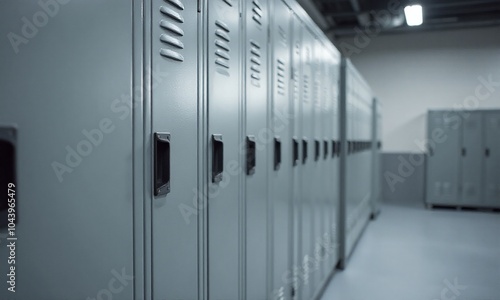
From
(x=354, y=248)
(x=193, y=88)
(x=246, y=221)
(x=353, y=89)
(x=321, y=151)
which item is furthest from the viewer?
(x=354, y=248)

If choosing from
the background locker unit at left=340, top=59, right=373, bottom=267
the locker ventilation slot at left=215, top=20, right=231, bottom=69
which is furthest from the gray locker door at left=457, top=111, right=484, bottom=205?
the locker ventilation slot at left=215, top=20, right=231, bottom=69

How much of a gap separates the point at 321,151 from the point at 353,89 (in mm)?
1533

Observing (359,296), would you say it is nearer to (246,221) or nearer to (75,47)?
(246,221)

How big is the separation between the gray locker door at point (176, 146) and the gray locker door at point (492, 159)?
7296 mm

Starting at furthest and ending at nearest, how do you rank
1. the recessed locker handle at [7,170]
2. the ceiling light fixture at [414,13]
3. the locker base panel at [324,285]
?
the ceiling light fixture at [414,13] < the locker base panel at [324,285] < the recessed locker handle at [7,170]

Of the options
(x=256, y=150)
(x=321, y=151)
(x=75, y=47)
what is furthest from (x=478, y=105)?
(x=75, y=47)

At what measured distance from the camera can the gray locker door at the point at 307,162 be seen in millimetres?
2594

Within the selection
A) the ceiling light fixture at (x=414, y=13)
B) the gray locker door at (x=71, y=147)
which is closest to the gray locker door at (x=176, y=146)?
the gray locker door at (x=71, y=147)

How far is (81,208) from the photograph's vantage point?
84 cm

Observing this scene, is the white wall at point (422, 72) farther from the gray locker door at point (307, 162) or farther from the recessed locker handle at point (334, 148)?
the gray locker door at point (307, 162)

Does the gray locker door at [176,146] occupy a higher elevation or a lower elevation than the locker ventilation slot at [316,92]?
lower

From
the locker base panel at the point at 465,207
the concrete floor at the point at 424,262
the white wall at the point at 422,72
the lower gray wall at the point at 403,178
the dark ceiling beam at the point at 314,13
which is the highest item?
the dark ceiling beam at the point at 314,13

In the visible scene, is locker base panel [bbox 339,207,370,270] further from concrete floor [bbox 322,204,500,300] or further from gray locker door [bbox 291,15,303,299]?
gray locker door [bbox 291,15,303,299]

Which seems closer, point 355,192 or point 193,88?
point 193,88
